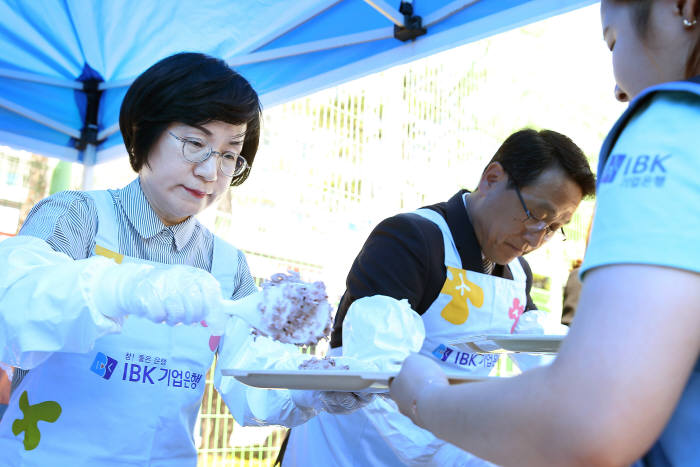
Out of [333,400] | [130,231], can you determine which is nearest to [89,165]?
[130,231]

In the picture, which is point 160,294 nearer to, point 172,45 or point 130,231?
point 130,231

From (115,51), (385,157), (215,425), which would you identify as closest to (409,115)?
(385,157)

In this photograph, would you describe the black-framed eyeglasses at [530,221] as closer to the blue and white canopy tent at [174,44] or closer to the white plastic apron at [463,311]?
the white plastic apron at [463,311]

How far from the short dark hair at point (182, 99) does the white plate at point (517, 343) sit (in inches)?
34.6

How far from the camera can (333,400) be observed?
156 centimetres

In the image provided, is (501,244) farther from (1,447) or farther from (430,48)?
(1,447)

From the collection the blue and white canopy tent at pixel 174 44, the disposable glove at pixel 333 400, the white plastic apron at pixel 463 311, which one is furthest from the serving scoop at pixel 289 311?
the blue and white canopy tent at pixel 174 44

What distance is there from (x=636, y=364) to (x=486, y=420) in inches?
6.8

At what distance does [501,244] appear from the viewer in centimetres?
238

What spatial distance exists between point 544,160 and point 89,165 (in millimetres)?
2559

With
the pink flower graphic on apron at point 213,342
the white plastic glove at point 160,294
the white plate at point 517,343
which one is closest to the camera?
the white plastic glove at point 160,294

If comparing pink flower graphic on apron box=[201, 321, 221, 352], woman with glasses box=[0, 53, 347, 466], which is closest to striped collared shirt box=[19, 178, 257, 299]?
woman with glasses box=[0, 53, 347, 466]

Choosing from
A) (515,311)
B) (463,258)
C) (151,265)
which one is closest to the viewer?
(151,265)

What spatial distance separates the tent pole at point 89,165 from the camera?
375cm
